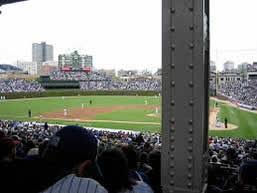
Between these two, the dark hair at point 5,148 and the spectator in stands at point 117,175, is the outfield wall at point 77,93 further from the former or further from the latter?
the spectator in stands at point 117,175

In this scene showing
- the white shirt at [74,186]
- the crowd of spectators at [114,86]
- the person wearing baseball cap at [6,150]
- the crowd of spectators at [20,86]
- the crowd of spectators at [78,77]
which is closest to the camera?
the white shirt at [74,186]

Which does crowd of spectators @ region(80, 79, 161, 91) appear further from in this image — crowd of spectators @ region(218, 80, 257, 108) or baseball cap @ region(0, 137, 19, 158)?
baseball cap @ region(0, 137, 19, 158)

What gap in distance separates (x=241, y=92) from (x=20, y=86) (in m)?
43.9

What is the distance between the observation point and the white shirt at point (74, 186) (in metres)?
1.80

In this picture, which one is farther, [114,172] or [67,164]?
[114,172]

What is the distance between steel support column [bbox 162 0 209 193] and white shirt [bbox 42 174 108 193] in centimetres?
81

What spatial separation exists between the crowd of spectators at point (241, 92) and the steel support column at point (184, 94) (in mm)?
50946

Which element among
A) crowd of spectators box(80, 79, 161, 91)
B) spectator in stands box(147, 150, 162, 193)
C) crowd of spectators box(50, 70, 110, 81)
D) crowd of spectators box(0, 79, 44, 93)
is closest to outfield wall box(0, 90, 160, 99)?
crowd of spectators box(0, 79, 44, 93)

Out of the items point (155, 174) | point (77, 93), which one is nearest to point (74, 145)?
point (155, 174)

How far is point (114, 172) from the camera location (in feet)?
8.78

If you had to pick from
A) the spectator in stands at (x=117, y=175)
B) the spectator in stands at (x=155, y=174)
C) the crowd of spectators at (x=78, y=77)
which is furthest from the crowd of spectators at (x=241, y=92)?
the spectator in stands at (x=117, y=175)

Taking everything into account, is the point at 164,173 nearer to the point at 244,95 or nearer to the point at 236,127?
the point at 236,127

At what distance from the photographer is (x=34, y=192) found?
1.95m

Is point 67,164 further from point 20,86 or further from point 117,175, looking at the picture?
point 20,86
